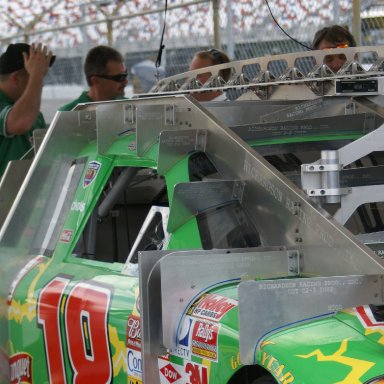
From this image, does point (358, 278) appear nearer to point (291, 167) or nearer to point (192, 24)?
point (291, 167)

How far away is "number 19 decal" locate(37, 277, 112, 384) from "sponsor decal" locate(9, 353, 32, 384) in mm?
235

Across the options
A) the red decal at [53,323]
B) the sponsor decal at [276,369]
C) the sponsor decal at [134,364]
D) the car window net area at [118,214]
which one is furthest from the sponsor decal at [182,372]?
the car window net area at [118,214]

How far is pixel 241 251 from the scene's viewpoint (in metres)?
4.05

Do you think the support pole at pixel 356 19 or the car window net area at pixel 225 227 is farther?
the support pole at pixel 356 19

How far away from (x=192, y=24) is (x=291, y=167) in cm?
639

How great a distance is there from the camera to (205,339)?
3.86 m

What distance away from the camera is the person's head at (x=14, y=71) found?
24.8 ft

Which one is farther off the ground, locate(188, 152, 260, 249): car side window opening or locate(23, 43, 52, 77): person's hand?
locate(23, 43, 52, 77): person's hand

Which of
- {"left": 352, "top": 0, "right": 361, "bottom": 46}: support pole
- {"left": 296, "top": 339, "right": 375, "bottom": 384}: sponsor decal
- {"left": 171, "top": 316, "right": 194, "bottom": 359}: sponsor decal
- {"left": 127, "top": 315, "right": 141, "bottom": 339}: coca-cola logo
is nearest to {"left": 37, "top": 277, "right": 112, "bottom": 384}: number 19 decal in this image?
{"left": 127, "top": 315, "right": 141, "bottom": 339}: coca-cola logo

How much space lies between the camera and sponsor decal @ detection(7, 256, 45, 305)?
5.41 m

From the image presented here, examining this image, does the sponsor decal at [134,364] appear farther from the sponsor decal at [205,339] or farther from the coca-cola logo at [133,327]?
the sponsor decal at [205,339]

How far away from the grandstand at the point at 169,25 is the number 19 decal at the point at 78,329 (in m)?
4.88

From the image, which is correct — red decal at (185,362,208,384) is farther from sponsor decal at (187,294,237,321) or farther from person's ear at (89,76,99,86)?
person's ear at (89,76,99,86)

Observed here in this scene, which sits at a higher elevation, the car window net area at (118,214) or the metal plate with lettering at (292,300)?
the car window net area at (118,214)
